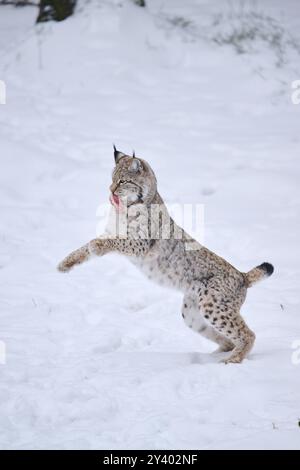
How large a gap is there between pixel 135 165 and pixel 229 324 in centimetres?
141

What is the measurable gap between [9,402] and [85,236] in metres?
3.25

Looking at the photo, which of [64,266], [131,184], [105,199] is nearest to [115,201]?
[131,184]

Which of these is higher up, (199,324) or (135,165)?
(135,165)

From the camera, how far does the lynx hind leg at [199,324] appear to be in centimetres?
566

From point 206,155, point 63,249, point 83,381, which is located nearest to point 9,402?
point 83,381

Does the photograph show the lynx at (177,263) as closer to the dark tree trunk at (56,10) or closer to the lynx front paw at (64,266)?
the lynx front paw at (64,266)

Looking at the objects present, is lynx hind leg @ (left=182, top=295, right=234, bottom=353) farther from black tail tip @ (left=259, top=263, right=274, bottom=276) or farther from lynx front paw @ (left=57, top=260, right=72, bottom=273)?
lynx front paw @ (left=57, top=260, right=72, bottom=273)

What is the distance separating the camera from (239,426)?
13.6ft

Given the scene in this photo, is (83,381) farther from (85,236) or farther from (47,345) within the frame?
(85,236)

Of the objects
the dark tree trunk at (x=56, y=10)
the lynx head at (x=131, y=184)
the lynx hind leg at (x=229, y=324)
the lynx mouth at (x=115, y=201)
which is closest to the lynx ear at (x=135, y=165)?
the lynx head at (x=131, y=184)

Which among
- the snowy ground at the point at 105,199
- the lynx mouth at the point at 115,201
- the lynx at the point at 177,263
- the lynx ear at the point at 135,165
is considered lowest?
the snowy ground at the point at 105,199

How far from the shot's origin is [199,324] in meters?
5.72

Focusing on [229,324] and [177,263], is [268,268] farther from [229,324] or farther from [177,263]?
[177,263]

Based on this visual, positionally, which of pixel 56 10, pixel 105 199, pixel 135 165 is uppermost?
pixel 135 165
